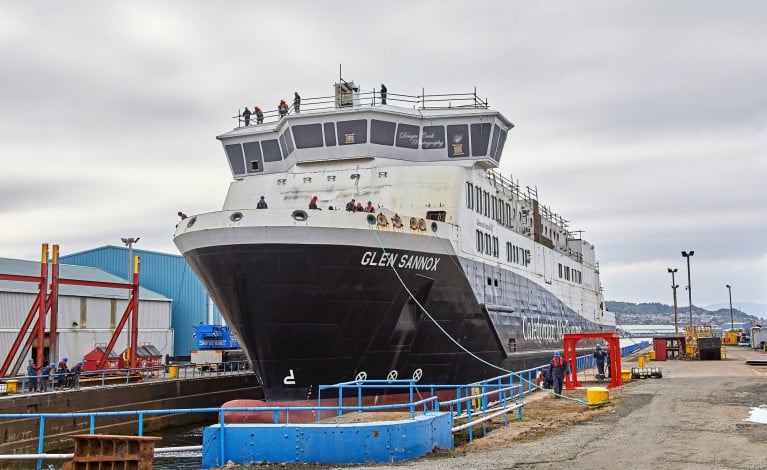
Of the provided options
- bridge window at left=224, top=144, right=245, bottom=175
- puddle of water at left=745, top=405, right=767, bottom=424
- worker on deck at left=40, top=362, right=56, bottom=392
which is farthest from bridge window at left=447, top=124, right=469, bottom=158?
worker on deck at left=40, top=362, right=56, bottom=392

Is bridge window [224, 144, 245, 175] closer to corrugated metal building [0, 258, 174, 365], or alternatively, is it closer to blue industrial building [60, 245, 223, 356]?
corrugated metal building [0, 258, 174, 365]

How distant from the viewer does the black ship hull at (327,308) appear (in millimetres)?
16656

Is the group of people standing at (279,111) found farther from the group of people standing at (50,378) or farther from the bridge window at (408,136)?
the group of people standing at (50,378)

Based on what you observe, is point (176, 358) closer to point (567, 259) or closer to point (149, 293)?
point (149, 293)

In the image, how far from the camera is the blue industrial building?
48.8m

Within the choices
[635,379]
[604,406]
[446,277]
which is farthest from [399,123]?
[635,379]

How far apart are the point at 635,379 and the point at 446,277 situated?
35.7 ft

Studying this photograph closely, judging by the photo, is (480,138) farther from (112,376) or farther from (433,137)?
(112,376)

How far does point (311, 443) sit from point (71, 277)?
35747 mm

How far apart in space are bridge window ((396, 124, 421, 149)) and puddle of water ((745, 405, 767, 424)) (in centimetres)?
1177

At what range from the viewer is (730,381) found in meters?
24.6

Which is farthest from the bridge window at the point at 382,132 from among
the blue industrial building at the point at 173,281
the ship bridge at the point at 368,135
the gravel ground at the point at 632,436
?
the blue industrial building at the point at 173,281


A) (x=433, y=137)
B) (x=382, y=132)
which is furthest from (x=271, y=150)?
(x=433, y=137)

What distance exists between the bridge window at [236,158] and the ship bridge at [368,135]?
0.03 meters
